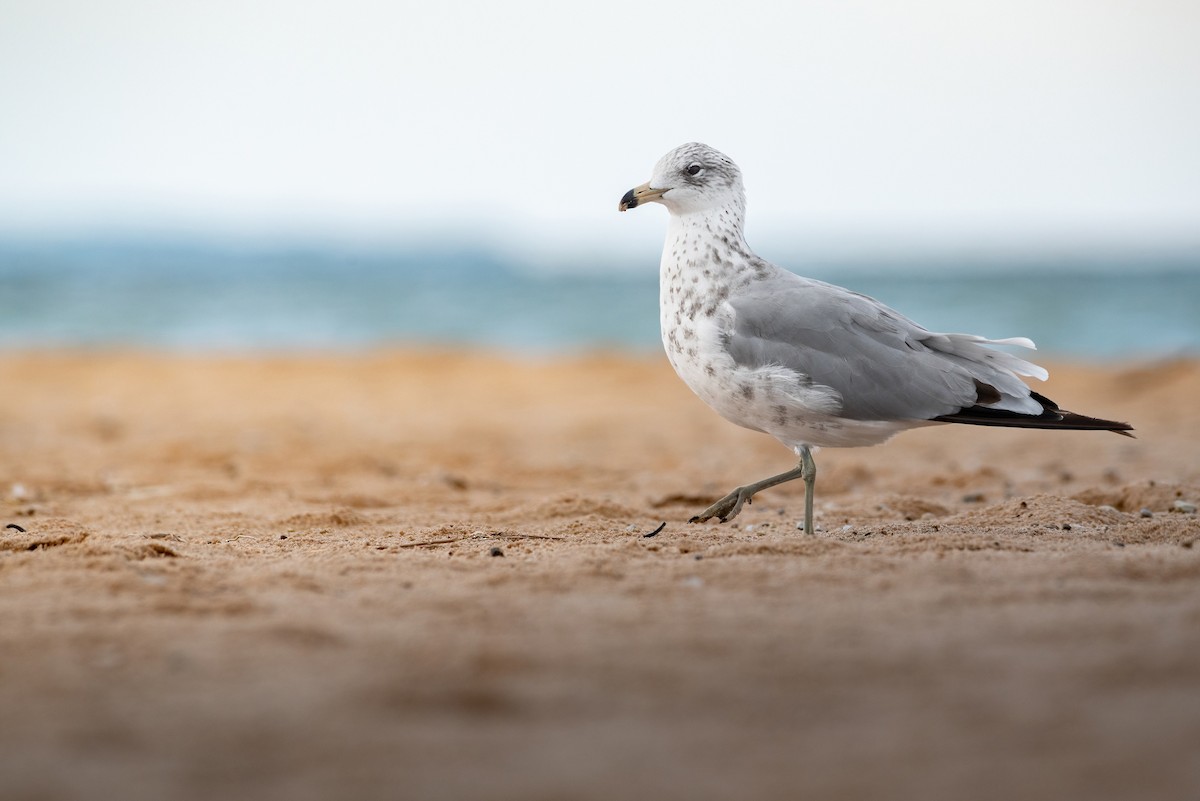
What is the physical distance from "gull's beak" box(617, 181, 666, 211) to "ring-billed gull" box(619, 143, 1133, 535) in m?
0.16

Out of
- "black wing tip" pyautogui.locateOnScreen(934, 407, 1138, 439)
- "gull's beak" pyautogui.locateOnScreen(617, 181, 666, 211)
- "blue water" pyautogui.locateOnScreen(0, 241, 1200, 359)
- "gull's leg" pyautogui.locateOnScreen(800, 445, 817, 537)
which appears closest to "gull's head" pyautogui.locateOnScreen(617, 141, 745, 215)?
"gull's beak" pyautogui.locateOnScreen(617, 181, 666, 211)

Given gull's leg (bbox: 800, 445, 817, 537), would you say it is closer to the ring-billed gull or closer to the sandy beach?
the ring-billed gull

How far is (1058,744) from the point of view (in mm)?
1962

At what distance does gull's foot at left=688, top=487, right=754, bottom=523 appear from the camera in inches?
171

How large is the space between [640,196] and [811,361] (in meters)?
0.99

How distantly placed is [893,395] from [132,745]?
2.68m

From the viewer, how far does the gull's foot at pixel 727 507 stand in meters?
4.34

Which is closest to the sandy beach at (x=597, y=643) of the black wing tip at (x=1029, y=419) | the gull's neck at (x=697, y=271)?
the black wing tip at (x=1029, y=419)

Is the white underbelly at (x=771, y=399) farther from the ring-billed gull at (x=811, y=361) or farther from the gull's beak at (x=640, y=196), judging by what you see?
the gull's beak at (x=640, y=196)

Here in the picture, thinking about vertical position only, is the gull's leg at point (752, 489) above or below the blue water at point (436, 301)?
below

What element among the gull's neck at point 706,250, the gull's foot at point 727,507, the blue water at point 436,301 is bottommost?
the gull's foot at point 727,507

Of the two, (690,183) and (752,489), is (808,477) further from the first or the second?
(690,183)

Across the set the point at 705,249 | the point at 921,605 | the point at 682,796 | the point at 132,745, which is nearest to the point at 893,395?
the point at 705,249

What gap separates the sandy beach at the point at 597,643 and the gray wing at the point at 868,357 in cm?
46
